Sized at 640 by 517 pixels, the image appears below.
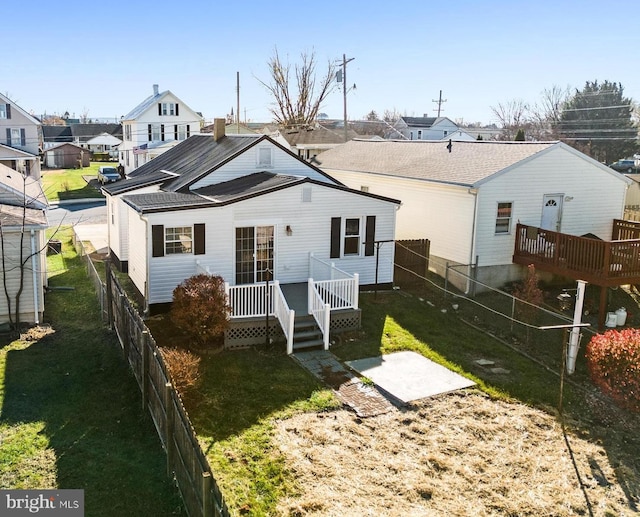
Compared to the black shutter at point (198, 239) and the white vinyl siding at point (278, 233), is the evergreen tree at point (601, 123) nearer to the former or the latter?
the white vinyl siding at point (278, 233)

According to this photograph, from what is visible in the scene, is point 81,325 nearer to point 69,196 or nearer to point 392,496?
point 392,496

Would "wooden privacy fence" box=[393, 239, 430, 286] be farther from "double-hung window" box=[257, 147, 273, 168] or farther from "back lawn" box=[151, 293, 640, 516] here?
"back lawn" box=[151, 293, 640, 516]

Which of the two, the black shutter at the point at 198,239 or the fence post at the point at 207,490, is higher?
the black shutter at the point at 198,239

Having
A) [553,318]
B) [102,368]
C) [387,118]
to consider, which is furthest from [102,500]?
[387,118]

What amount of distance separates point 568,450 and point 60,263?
794 inches

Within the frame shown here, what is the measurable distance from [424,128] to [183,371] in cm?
7918

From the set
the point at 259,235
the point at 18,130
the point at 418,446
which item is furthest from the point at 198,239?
the point at 18,130

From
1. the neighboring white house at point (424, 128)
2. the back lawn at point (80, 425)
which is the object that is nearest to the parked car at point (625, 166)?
the neighboring white house at point (424, 128)

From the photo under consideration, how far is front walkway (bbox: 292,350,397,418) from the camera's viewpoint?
38.8ft

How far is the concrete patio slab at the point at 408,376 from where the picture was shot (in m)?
12.6

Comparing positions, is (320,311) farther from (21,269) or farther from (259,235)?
(21,269)

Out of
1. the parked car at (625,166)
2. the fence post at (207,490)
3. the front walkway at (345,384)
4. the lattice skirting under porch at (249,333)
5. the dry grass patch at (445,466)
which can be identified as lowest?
the dry grass patch at (445,466)

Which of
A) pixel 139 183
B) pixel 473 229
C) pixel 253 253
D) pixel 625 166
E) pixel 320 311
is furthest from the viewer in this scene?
pixel 625 166

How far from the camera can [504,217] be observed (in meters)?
21.2
